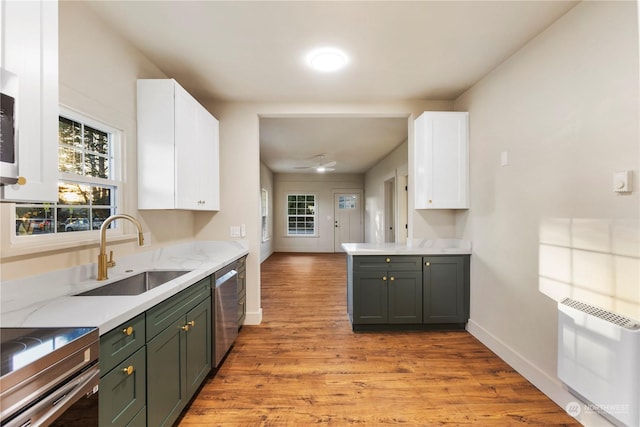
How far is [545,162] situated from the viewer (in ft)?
6.22

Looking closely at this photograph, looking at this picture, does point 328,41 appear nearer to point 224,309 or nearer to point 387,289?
point 224,309

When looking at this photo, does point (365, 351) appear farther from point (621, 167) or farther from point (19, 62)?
point (19, 62)

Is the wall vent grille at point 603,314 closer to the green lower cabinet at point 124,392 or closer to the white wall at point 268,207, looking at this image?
the green lower cabinet at point 124,392

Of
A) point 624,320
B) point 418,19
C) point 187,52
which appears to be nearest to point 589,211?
point 624,320

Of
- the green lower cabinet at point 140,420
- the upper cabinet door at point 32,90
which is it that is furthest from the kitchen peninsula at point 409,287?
the upper cabinet door at point 32,90

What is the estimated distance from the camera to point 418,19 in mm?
1757

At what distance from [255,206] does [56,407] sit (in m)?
2.33

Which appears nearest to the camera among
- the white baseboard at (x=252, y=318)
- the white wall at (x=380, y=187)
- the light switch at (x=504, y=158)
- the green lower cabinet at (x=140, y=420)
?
the green lower cabinet at (x=140, y=420)

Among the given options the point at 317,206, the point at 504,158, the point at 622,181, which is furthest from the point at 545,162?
the point at 317,206

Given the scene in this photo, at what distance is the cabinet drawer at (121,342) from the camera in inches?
40.3

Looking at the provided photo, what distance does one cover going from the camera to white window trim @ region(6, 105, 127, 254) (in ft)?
4.07

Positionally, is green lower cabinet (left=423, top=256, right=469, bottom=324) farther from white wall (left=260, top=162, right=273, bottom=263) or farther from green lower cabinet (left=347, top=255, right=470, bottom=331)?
white wall (left=260, top=162, right=273, bottom=263)

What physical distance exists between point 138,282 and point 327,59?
2.28 m

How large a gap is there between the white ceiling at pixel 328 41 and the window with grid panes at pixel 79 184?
781 mm
